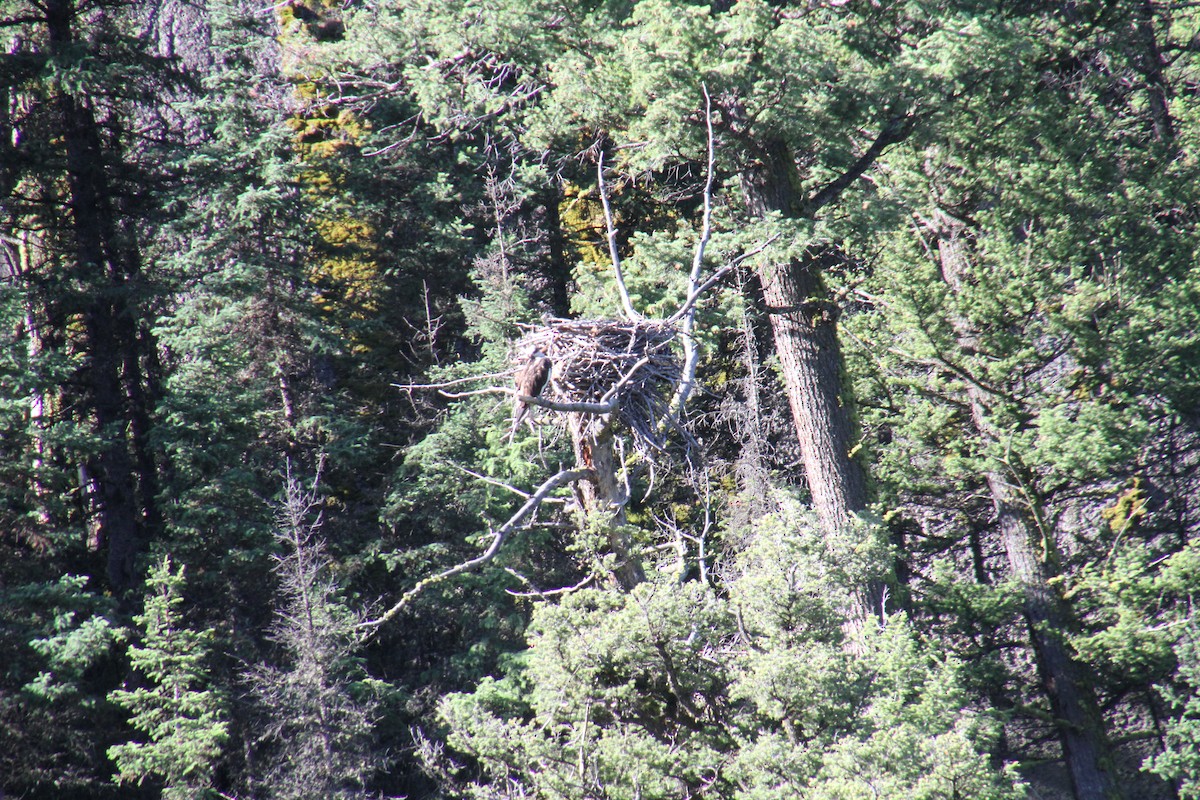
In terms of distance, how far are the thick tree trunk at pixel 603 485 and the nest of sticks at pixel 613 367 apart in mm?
56

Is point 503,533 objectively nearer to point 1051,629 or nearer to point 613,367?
point 613,367

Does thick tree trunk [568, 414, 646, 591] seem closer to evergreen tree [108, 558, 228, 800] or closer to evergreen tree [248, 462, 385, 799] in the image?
evergreen tree [248, 462, 385, 799]

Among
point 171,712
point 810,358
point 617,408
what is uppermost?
point 810,358

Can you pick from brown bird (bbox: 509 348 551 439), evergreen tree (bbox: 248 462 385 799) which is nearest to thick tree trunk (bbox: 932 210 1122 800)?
brown bird (bbox: 509 348 551 439)

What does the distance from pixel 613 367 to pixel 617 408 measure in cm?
33

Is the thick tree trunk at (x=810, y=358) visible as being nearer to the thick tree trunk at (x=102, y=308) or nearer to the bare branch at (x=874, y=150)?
the bare branch at (x=874, y=150)

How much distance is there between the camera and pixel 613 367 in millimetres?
5523

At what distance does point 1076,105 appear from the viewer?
10164mm

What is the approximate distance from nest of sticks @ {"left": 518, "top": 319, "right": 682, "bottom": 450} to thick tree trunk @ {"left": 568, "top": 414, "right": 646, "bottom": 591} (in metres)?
0.06

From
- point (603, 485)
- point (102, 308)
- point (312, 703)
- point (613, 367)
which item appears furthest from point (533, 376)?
point (102, 308)

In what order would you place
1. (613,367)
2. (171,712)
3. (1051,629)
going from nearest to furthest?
(613,367) → (1051,629) → (171,712)

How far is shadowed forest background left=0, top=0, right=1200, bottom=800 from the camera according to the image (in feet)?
19.2

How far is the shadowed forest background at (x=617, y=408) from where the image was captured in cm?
586

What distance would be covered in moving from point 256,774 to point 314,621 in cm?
209
